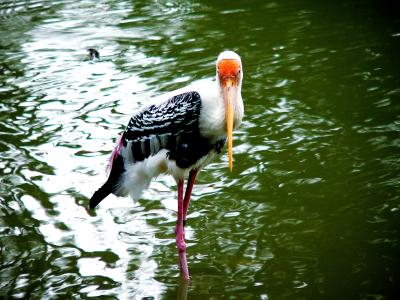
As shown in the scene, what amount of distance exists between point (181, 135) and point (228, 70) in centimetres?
65

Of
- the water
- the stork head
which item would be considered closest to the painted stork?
the stork head

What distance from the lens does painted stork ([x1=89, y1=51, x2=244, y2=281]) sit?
5.45m

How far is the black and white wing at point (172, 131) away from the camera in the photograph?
5.59 meters

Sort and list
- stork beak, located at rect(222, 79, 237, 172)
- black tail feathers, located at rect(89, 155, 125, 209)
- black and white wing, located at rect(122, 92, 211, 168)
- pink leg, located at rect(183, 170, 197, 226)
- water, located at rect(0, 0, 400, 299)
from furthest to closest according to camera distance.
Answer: black tail feathers, located at rect(89, 155, 125, 209) → pink leg, located at rect(183, 170, 197, 226) → water, located at rect(0, 0, 400, 299) → black and white wing, located at rect(122, 92, 211, 168) → stork beak, located at rect(222, 79, 237, 172)

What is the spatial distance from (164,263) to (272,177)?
167cm

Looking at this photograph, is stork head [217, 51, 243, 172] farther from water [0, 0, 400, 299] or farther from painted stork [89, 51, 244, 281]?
water [0, 0, 400, 299]

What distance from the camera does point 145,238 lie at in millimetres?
6301

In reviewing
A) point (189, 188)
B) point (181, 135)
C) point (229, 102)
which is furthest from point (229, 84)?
point (189, 188)

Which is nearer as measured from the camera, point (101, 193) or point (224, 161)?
point (101, 193)

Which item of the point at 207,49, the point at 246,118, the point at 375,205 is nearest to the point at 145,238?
the point at 375,205

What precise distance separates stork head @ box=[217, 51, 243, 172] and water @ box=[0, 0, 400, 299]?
111 cm

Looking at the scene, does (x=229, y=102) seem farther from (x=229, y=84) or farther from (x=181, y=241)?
(x=181, y=241)

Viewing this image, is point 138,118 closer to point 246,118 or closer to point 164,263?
point 164,263

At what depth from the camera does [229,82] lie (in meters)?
5.40
